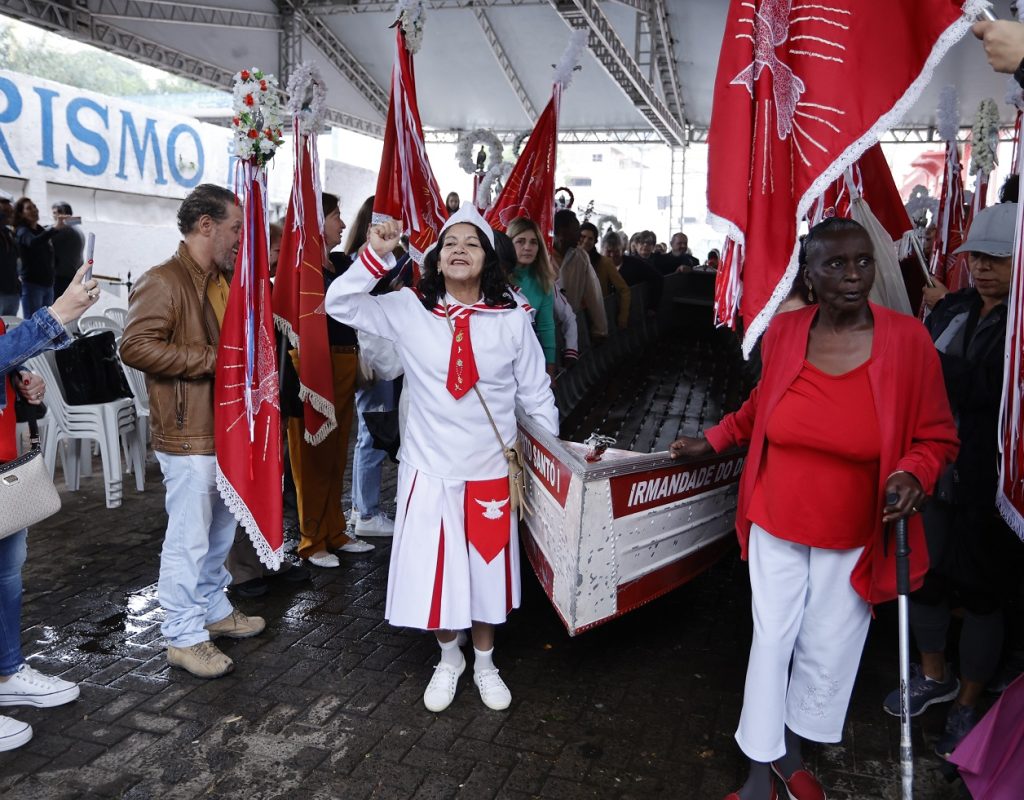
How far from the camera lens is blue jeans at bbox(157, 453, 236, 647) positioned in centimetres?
363

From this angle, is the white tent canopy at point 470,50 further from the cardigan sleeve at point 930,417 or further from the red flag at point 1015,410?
the cardigan sleeve at point 930,417

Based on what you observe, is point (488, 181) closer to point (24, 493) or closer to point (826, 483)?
point (24, 493)

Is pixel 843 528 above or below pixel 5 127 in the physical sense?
below

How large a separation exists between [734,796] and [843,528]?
0.99m

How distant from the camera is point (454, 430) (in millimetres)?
3359

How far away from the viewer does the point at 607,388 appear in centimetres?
746

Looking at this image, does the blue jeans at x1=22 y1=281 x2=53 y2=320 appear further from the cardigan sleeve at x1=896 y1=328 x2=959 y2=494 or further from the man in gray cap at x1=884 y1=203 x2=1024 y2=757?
Answer: the cardigan sleeve at x1=896 y1=328 x2=959 y2=494

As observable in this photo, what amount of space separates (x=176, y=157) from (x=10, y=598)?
13.1 meters

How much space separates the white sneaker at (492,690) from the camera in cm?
345

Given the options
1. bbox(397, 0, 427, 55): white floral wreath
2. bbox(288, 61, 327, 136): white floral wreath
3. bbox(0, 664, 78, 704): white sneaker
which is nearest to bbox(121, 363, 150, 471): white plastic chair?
bbox(288, 61, 327, 136): white floral wreath

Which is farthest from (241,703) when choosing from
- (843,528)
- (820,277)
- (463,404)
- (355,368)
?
(820,277)

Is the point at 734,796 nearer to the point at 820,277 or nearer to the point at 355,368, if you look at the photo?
the point at 820,277

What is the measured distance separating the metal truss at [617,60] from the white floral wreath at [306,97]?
30.8 ft

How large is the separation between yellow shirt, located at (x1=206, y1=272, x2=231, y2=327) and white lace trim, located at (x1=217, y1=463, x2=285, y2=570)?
2.27 ft
